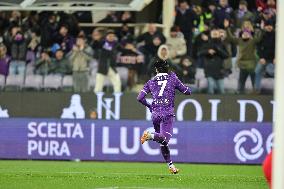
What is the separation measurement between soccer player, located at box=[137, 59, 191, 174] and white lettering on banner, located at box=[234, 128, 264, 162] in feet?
14.6

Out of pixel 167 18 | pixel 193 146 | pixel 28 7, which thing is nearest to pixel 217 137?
pixel 193 146

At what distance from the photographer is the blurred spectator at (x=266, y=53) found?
1927 cm

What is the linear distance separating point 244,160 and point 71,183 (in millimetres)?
6672

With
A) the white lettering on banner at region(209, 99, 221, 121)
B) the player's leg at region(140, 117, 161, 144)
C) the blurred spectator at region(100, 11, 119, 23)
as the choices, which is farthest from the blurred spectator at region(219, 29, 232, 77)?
the player's leg at region(140, 117, 161, 144)

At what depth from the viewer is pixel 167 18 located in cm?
2166

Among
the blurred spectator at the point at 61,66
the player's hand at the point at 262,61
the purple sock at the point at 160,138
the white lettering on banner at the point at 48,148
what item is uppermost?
the player's hand at the point at 262,61

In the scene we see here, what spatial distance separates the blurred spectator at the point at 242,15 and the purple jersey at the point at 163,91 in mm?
5706

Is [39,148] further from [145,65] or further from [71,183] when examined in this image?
[71,183]

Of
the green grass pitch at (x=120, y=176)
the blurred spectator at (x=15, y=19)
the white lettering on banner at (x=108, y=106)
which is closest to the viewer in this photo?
the green grass pitch at (x=120, y=176)

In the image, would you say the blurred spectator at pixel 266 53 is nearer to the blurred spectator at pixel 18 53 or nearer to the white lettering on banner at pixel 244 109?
the white lettering on banner at pixel 244 109

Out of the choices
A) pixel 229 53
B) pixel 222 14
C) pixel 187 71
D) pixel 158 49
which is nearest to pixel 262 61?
pixel 229 53

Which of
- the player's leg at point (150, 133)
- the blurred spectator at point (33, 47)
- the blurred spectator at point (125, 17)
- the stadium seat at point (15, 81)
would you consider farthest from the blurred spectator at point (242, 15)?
the player's leg at point (150, 133)

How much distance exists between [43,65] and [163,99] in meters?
5.63

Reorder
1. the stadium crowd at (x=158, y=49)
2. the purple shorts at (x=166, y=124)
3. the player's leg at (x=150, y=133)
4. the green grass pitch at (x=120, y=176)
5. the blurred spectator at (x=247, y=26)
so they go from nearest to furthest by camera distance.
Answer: the green grass pitch at (x=120, y=176), the player's leg at (x=150, y=133), the purple shorts at (x=166, y=124), the stadium crowd at (x=158, y=49), the blurred spectator at (x=247, y=26)
